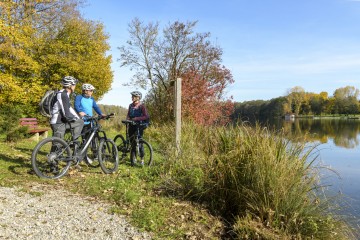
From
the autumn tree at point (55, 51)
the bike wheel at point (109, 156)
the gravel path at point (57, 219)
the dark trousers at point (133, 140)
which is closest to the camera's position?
the gravel path at point (57, 219)

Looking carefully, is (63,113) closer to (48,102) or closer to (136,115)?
(48,102)

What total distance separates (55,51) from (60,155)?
18.4 meters

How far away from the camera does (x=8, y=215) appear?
3717mm

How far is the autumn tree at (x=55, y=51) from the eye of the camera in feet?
56.9

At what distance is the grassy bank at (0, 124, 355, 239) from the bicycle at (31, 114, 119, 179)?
246mm

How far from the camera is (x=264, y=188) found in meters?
4.25

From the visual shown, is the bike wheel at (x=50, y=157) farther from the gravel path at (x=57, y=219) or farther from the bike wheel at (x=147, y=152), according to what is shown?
the bike wheel at (x=147, y=152)

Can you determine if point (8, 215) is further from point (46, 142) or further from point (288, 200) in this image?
point (288, 200)

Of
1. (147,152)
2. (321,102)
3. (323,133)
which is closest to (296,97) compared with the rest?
(321,102)

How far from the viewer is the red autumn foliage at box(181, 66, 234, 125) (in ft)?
53.8

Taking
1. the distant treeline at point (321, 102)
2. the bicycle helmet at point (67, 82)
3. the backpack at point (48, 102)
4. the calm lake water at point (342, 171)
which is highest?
the distant treeline at point (321, 102)

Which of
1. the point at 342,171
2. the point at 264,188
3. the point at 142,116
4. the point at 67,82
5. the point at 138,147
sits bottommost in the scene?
the point at 342,171

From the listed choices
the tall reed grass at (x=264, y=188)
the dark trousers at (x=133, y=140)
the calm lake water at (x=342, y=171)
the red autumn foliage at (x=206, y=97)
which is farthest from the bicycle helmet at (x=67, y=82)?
the red autumn foliage at (x=206, y=97)

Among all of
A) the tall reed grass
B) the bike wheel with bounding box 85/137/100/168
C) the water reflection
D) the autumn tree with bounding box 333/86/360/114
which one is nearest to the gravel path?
the tall reed grass
